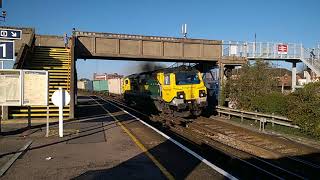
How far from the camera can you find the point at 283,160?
11430mm

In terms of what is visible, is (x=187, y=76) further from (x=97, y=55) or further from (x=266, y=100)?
(x=97, y=55)

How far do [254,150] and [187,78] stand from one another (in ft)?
30.0

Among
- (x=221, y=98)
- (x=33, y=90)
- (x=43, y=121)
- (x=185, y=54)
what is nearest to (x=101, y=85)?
(x=185, y=54)

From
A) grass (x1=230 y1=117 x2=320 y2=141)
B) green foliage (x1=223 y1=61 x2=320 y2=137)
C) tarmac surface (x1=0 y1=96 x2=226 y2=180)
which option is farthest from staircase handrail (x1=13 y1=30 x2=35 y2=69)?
green foliage (x1=223 y1=61 x2=320 y2=137)

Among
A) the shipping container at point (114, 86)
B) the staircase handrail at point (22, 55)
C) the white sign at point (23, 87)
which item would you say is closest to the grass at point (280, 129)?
the white sign at point (23, 87)

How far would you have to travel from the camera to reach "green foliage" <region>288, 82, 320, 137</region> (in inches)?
558

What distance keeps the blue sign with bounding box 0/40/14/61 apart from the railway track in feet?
23.2

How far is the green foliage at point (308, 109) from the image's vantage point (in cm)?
1416

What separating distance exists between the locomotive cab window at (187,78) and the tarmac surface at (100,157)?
7.63m

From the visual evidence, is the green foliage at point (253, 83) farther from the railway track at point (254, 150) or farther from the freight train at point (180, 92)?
the railway track at point (254, 150)

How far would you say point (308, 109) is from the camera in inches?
572

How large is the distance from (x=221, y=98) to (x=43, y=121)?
11764mm

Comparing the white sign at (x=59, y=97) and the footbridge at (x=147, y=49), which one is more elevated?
the footbridge at (x=147, y=49)

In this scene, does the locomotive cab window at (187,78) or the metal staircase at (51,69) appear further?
the locomotive cab window at (187,78)
